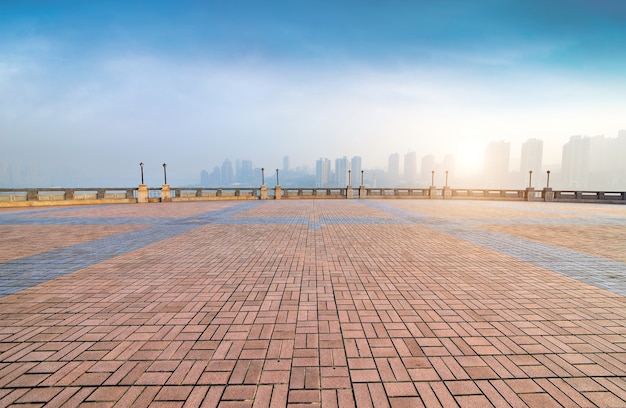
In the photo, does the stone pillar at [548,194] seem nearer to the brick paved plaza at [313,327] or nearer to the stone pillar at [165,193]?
the brick paved plaza at [313,327]

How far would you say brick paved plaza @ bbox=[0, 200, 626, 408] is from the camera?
99.3 inches

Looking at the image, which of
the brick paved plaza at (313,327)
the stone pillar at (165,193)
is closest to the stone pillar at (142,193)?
the stone pillar at (165,193)

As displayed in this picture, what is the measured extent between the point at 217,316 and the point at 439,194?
32259 millimetres

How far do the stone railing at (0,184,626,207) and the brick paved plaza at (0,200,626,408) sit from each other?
19.5m

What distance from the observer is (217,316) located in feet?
12.7

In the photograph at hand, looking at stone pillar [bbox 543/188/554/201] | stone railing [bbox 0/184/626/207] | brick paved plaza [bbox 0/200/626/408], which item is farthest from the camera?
stone pillar [bbox 543/188/554/201]

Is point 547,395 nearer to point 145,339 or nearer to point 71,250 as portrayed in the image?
point 145,339

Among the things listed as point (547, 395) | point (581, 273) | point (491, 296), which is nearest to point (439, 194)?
point (581, 273)

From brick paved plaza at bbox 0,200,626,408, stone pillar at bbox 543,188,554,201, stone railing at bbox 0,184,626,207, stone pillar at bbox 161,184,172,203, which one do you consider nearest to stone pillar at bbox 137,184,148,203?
stone railing at bbox 0,184,626,207

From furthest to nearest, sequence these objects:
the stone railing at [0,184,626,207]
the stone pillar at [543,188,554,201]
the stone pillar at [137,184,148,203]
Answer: the stone pillar at [543,188,554,201] < the stone pillar at [137,184,148,203] < the stone railing at [0,184,626,207]

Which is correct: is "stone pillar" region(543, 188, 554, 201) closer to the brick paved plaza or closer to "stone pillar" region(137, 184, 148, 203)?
the brick paved plaza

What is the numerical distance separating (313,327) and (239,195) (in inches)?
1100

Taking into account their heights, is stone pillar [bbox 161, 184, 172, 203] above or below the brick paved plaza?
above

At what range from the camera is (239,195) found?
30281 millimetres
